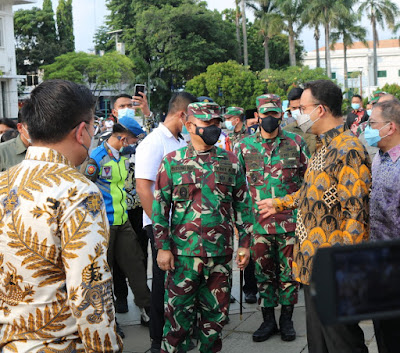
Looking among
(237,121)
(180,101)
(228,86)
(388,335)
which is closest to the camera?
(388,335)

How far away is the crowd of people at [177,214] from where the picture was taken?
2057 mm

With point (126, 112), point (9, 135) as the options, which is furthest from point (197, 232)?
point (9, 135)

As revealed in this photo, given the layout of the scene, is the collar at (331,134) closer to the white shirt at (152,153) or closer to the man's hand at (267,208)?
the man's hand at (267,208)

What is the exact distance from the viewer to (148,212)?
4.54 meters

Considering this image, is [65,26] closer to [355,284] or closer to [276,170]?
[276,170]

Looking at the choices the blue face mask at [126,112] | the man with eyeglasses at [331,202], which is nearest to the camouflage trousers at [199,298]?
the man with eyeglasses at [331,202]

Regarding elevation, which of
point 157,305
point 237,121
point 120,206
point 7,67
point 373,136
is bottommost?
point 157,305

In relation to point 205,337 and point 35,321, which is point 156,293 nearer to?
point 205,337

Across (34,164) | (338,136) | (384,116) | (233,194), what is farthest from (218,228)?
(34,164)

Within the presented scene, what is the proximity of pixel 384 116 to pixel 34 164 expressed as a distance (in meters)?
2.72

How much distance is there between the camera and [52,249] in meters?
2.04

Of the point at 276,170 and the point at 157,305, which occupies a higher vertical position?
the point at 276,170

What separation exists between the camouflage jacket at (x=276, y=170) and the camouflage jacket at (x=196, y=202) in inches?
33.9

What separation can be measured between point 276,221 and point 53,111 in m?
3.07
